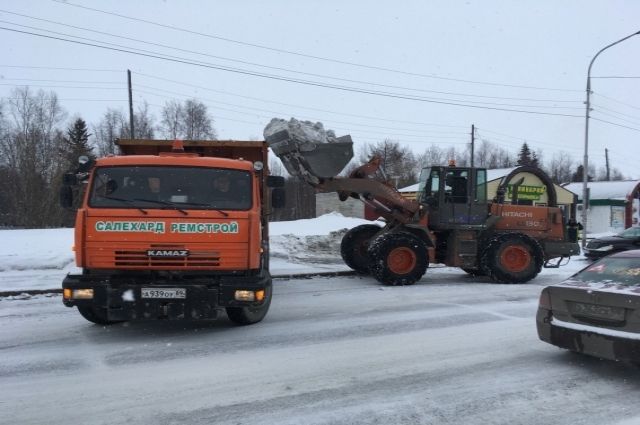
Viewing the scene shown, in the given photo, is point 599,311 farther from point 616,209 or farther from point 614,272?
point 616,209

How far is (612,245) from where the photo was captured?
668 inches

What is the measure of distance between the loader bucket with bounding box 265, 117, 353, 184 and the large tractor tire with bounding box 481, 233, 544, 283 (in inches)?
166

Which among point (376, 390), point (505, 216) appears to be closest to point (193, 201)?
point (376, 390)

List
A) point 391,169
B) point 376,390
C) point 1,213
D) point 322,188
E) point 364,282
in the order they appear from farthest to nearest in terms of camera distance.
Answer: point 391,169, point 1,213, point 364,282, point 322,188, point 376,390

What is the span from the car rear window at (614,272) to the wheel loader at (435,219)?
5.83 metres

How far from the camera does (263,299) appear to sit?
6.85 metres

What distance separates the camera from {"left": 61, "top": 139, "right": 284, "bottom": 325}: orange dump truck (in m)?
6.54

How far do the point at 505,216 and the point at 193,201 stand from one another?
896 centimetres

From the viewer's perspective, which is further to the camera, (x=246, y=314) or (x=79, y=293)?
(x=246, y=314)

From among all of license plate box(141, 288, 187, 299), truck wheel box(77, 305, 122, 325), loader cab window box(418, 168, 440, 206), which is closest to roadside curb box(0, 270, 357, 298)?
loader cab window box(418, 168, 440, 206)

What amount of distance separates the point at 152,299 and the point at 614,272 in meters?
5.35

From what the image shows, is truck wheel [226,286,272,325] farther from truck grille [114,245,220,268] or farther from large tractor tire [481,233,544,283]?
large tractor tire [481,233,544,283]

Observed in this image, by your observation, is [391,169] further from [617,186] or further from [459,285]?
[459,285]

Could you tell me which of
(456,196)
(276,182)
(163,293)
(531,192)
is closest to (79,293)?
(163,293)
